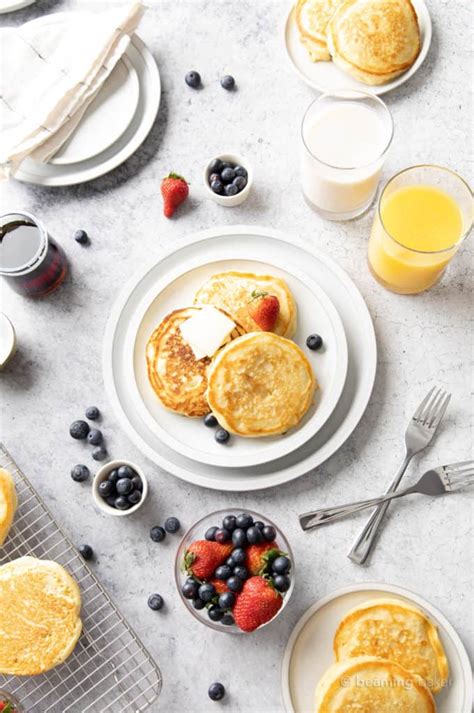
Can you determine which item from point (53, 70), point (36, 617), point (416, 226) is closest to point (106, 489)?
point (36, 617)

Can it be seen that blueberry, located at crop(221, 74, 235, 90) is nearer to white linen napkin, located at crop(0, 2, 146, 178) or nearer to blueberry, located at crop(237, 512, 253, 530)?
white linen napkin, located at crop(0, 2, 146, 178)

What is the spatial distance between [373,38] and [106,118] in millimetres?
883

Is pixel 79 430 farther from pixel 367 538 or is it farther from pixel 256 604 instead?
pixel 367 538

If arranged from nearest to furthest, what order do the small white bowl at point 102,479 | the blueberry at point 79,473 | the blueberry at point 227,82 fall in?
the small white bowl at point 102,479 < the blueberry at point 79,473 < the blueberry at point 227,82

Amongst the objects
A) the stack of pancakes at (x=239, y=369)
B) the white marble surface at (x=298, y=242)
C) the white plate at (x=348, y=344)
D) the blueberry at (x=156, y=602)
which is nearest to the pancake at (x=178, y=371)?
the stack of pancakes at (x=239, y=369)

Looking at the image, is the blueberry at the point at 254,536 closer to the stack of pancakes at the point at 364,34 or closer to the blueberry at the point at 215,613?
the blueberry at the point at 215,613

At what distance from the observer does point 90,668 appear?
7.54 feet

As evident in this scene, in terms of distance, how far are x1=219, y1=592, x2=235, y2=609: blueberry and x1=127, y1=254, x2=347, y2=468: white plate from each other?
362 mm

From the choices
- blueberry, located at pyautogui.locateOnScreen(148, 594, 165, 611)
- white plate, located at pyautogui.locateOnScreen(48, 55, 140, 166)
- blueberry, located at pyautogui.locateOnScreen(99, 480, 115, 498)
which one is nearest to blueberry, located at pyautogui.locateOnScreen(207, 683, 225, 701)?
blueberry, located at pyautogui.locateOnScreen(148, 594, 165, 611)

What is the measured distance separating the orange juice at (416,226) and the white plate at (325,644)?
0.92 m

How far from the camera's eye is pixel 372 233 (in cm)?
241

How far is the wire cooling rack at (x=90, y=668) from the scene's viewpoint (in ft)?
7.44

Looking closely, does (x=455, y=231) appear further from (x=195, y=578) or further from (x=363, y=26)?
(x=195, y=578)

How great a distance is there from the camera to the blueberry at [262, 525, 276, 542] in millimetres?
2195
